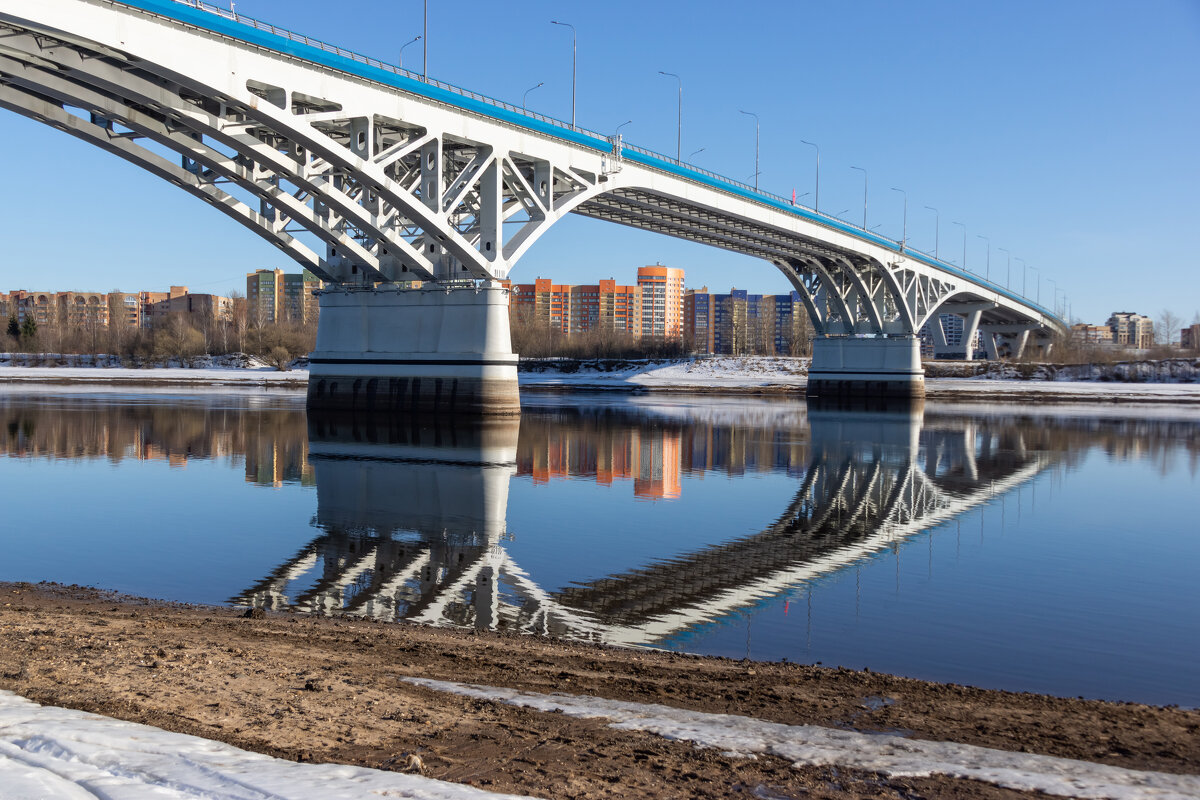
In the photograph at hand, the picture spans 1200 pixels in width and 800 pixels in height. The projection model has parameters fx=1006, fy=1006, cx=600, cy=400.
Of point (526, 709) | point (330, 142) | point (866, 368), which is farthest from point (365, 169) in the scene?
point (866, 368)

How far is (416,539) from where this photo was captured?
43.8 feet

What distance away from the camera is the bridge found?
2612 centimetres

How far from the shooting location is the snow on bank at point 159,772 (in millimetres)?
4164

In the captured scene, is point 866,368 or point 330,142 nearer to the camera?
point 330,142

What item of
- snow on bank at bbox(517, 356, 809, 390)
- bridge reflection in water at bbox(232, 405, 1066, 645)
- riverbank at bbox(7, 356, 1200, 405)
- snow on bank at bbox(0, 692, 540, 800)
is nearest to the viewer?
snow on bank at bbox(0, 692, 540, 800)

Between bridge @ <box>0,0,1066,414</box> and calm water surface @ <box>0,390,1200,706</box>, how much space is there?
352 inches

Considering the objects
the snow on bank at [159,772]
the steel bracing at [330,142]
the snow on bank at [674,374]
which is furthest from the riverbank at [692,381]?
the snow on bank at [159,772]

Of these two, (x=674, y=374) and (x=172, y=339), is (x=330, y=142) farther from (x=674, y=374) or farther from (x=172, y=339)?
(x=172, y=339)

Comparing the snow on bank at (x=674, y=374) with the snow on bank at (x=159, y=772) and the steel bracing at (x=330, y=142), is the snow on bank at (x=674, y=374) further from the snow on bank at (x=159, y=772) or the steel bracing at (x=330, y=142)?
the snow on bank at (x=159, y=772)

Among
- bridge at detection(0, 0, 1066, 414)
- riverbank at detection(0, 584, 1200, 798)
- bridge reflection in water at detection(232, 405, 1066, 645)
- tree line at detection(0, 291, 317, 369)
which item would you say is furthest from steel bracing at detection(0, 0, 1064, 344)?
tree line at detection(0, 291, 317, 369)

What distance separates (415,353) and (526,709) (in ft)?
114

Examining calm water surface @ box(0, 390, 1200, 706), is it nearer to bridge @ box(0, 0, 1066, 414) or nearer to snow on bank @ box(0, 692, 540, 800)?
snow on bank @ box(0, 692, 540, 800)

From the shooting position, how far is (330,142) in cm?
3050

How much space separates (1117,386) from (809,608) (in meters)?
76.3
